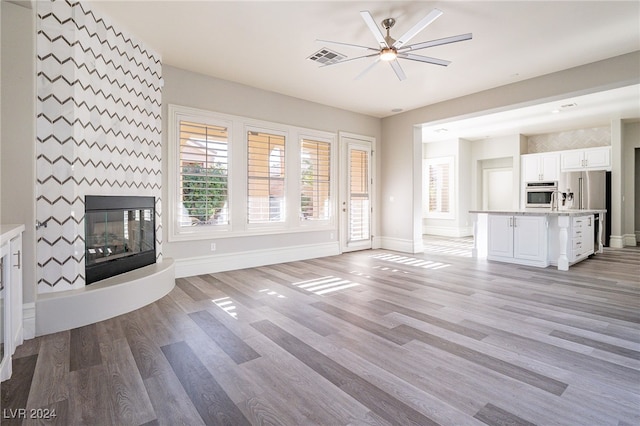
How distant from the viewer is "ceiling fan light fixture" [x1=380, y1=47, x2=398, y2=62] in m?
3.29

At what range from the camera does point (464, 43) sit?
378cm

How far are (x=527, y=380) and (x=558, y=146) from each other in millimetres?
9142

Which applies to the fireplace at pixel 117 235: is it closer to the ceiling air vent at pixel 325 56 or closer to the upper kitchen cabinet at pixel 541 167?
the ceiling air vent at pixel 325 56

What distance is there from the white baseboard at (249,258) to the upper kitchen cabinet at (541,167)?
615 cm

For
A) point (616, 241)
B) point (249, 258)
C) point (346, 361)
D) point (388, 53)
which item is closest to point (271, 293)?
point (249, 258)

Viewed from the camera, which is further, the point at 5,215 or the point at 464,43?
the point at 464,43

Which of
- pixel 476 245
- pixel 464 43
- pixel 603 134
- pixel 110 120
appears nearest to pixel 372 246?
pixel 476 245

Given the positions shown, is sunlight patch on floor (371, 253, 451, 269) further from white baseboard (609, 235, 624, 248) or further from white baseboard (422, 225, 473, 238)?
white baseboard (609, 235, 624, 248)

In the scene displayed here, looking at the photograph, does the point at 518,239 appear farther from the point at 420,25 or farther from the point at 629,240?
the point at 629,240

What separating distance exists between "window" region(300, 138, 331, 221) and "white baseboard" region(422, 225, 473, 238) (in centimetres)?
507

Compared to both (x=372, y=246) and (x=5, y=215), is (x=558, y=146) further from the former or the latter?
(x=5, y=215)

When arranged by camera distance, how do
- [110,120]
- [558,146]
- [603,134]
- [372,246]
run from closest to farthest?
[110,120], [372,246], [603,134], [558,146]

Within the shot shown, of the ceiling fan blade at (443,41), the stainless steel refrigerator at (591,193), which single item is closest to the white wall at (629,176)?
the stainless steel refrigerator at (591,193)

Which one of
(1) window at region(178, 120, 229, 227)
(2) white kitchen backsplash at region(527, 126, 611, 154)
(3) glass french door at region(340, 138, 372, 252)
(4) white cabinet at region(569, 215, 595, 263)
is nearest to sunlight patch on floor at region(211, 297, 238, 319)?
(1) window at region(178, 120, 229, 227)
